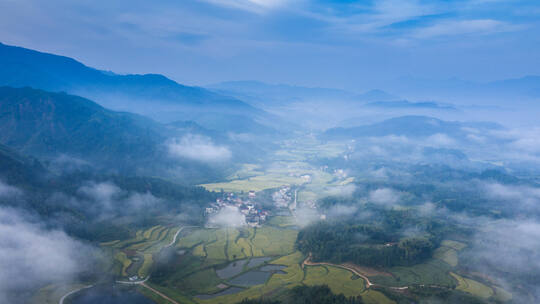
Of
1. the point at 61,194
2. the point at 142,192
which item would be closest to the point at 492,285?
the point at 142,192

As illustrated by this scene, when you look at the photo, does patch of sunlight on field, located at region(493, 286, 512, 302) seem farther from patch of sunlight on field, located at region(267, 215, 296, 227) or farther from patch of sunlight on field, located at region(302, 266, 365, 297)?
patch of sunlight on field, located at region(267, 215, 296, 227)

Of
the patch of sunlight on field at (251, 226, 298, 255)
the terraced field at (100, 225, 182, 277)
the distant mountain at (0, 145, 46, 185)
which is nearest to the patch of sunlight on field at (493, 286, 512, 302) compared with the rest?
the patch of sunlight on field at (251, 226, 298, 255)

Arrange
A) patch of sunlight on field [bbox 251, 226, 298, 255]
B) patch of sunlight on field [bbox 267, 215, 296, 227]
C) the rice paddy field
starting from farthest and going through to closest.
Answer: patch of sunlight on field [bbox 267, 215, 296, 227] → patch of sunlight on field [bbox 251, 226, 298, 255] → the rice paddy field

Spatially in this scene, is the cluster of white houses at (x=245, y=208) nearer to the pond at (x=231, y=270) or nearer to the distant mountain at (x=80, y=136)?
the pond at (x=231, y=270)

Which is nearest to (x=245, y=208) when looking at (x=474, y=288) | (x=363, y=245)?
(x=363, y=245)

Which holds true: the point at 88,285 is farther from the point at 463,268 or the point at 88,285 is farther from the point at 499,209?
the point at 499,209
